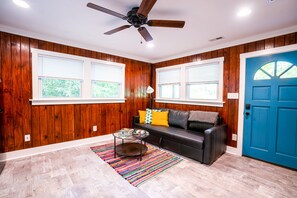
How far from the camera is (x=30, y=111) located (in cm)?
280

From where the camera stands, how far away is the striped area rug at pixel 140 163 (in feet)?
7.06

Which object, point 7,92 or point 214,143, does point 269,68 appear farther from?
point 7,92

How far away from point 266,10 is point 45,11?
10.4ft

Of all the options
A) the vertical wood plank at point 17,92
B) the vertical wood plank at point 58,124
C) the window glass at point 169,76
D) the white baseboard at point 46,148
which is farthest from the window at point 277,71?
the vertical wood plank at point 17,92

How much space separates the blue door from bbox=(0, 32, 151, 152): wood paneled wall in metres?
3.32

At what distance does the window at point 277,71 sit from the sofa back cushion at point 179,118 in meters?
1.66

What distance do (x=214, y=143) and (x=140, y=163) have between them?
143 cm

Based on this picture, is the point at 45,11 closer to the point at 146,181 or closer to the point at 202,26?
the point at 202,26

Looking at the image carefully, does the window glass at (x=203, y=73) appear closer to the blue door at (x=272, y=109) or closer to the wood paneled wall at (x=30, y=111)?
the blue door at (x=272, y=109)

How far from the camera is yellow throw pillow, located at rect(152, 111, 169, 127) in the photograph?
3.69 m

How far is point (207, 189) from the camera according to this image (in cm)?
189

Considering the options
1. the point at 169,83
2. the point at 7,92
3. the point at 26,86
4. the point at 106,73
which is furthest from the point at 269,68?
the point at 7,92

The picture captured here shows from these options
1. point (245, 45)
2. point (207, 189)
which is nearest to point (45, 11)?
point (207, 189)

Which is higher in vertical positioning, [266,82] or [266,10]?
[266,10]
